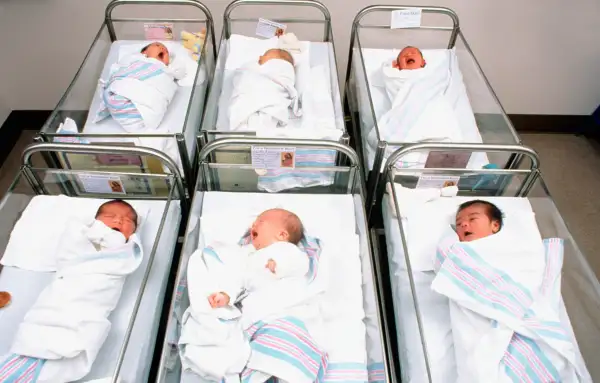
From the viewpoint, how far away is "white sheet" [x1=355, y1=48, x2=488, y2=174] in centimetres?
183

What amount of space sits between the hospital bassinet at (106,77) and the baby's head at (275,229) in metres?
0.43

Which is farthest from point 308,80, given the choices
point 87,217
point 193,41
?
point 87,217

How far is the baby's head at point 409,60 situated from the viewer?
6.94 ft

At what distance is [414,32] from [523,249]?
1.42m

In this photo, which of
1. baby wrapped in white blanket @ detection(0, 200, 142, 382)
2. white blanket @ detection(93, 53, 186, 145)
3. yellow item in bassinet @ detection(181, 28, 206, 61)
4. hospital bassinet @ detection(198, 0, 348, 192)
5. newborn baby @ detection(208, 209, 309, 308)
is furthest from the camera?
yellow item in bassinet @ detection(181, 28, 206, 61)

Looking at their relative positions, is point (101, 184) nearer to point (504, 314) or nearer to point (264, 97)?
point (264, 97)

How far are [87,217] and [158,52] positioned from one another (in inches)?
36.3

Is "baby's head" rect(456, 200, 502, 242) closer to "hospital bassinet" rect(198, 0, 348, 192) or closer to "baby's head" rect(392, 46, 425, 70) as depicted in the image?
"hospital bassinet" rect(198, 0, 348, 192)

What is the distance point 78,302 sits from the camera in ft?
3.95

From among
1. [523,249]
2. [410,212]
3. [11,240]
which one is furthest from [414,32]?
[11,240]

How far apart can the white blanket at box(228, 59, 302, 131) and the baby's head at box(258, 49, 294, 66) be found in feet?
0.17

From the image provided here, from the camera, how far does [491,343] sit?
3.77ft

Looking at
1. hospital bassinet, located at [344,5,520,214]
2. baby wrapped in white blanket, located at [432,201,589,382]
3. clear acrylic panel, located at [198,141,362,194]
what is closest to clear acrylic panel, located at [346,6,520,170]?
hospital bassinet, located at [344,5,520,214]

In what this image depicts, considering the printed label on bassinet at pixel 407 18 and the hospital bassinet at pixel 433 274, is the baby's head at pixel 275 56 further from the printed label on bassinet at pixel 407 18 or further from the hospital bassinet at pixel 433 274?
the hospital bassinet at pixel 433 274
